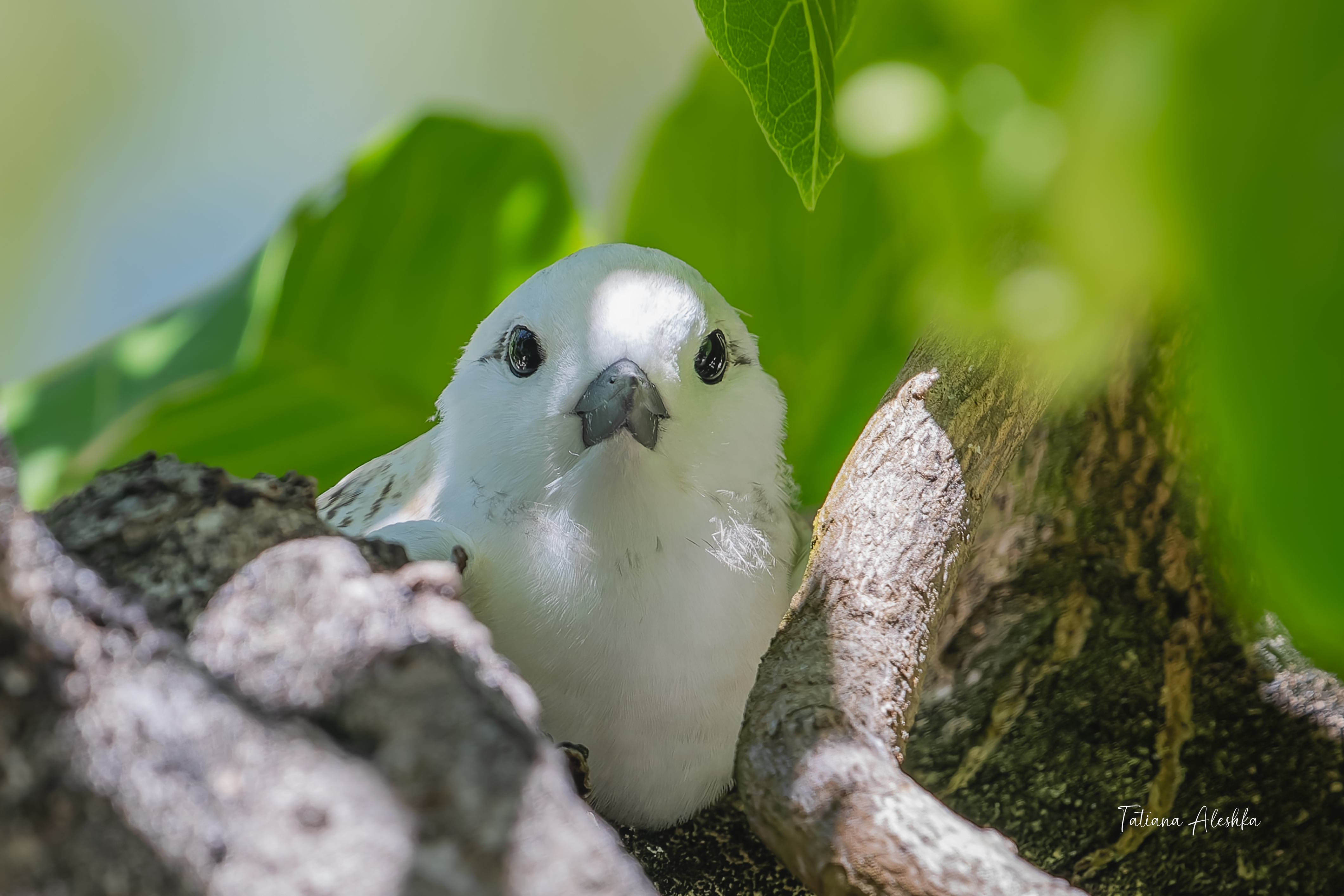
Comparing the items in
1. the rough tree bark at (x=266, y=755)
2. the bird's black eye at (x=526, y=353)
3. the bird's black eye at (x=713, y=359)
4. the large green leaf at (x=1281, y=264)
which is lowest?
the rough tree bark at (x=266, y=755)

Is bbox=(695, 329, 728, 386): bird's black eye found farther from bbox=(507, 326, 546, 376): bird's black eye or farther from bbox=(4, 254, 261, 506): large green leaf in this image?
bbox=(4, 254, 261, 506): large green leaf

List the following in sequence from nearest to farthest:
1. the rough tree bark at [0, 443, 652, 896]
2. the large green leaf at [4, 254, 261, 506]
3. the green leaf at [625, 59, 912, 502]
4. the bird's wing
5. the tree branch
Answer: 1. the rough tree bark at [0, 443, 652, 896]
2. the tree branch
3. the bird's wing
4. the large green leaf at [4, 254, 261, 506]
5. the green leaf at [625, 59, 912, 502]

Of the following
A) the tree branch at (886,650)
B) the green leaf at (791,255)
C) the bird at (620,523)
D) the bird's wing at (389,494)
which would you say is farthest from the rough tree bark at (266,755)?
the green leaf at (791,255)

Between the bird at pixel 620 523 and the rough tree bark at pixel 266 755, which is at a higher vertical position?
the bird at pixel 620 523

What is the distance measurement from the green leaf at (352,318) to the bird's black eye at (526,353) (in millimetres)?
664

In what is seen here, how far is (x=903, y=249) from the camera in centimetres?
175

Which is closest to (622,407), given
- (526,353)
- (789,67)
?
(526,353)

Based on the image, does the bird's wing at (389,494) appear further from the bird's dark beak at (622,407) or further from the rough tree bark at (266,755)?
the rough tree bark at (266,755)


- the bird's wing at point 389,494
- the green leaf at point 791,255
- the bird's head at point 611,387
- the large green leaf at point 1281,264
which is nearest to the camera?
the large green leaf at point 1281,264

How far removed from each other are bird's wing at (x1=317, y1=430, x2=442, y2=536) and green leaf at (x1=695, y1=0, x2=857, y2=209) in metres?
0.56

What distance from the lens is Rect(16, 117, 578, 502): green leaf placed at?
1.66 meters

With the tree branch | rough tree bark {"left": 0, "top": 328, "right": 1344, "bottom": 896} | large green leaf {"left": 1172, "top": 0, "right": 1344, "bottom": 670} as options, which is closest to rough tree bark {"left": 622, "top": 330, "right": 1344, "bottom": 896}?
rough tree bark {"left": 0, "top": 328, "right": 1344, "bottom": 896}

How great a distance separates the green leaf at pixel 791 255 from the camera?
177 cm

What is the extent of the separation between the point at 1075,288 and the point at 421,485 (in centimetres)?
91
